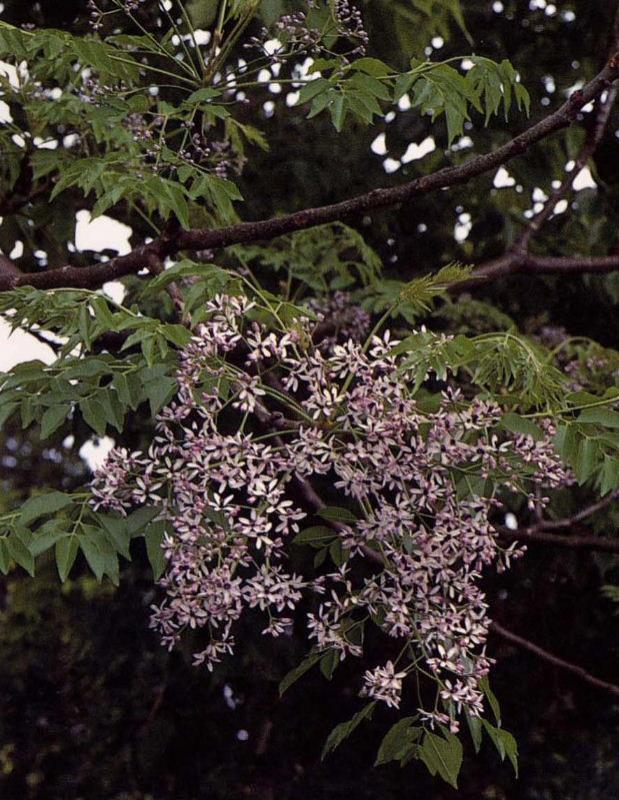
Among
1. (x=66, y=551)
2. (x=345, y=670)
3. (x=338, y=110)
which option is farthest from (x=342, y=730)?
(x=345, y=670)

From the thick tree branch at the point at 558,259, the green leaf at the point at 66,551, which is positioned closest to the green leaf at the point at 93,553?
the green leaf at the point at 66,551

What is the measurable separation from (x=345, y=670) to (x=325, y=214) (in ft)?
9.76

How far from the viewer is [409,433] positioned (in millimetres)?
2236

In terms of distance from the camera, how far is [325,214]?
2523 mm

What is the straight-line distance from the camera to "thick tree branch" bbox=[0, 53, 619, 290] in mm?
2328

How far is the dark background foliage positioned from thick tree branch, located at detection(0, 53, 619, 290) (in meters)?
0.92

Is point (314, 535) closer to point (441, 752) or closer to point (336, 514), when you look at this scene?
point (336, 514)

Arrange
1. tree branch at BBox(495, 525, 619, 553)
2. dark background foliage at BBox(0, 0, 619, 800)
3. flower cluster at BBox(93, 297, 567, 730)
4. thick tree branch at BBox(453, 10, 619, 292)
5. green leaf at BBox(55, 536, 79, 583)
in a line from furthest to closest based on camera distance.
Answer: dark background foliage at BBox(0, 0, 619, 800) < thick tree branch at BBox(453, 10, 619, 292) < tree branch at BBox(495, 525, 619, 553) < green leaf at BBox(55, 536, 79, 583) < flower cluster at BBox(93, 297, 567, 730)

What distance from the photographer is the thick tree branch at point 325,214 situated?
7.64 ft

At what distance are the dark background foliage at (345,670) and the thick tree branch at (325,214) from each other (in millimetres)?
923

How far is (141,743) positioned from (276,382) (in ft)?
10.9

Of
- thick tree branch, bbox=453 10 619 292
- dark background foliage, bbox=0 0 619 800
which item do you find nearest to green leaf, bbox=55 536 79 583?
dark background foliage, bbox=0 0 619 800

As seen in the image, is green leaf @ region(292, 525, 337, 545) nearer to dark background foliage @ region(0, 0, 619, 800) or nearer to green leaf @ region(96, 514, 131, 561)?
green leaf @ region(96, 514, 131, 561)

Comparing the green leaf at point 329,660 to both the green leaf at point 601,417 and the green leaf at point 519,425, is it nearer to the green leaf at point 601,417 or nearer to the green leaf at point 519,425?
the green leaf at point 519,425
